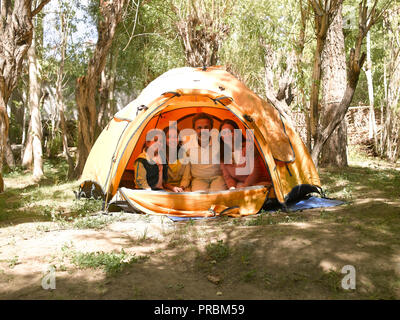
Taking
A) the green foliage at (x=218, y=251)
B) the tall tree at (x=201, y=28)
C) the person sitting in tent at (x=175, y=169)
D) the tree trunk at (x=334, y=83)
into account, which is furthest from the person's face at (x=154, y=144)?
the tree trunk at (x=334, y=83)

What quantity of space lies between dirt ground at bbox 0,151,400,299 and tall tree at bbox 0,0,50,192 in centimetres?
160

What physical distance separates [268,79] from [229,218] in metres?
4.95

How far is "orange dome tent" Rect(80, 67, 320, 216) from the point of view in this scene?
15.5ft

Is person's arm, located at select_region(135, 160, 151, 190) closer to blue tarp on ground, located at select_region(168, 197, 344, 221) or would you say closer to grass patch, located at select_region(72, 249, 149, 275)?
blue tarp on ground, located at select_region(168, 197, 344, 221)

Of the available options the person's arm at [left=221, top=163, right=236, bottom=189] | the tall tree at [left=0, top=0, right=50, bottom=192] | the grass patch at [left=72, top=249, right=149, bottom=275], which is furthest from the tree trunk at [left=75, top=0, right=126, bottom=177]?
the grass patch at [left=72, top=249, right=149, bottom=275]

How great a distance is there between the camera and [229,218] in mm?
4578

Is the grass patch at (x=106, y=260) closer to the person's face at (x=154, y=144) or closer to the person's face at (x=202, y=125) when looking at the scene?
the person's face at (x=154, y=144)

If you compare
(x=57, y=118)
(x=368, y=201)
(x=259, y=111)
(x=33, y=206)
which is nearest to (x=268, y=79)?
(x=259, y=111)

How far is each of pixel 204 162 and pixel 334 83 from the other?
12.7 ft

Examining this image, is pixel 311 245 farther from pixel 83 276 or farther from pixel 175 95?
pixel 175 95

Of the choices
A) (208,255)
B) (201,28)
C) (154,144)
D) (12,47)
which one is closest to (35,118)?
(12,47)

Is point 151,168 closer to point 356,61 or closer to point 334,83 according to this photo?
point 356,61

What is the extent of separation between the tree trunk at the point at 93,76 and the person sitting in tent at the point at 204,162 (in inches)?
107

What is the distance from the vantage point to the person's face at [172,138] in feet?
19.0
